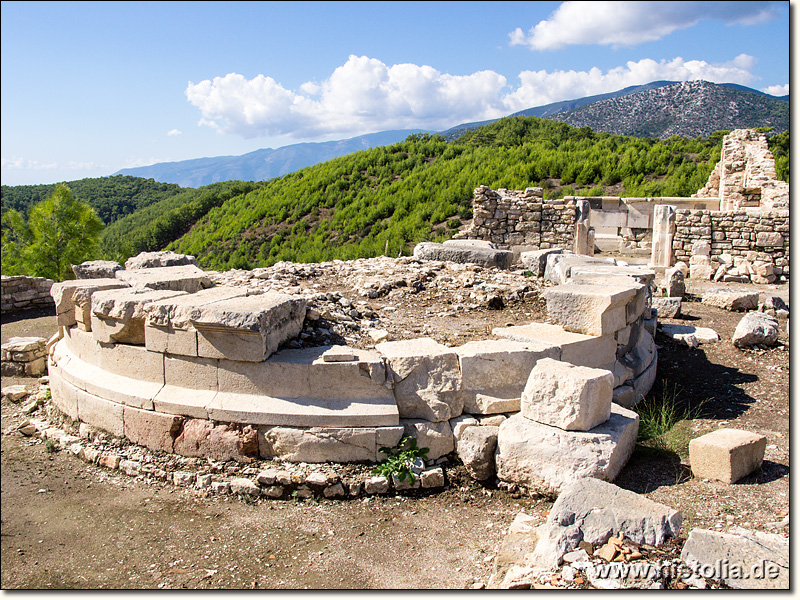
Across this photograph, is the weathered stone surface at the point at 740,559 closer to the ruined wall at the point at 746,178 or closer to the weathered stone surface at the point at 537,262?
the weathered stone surface at the point at 537,262

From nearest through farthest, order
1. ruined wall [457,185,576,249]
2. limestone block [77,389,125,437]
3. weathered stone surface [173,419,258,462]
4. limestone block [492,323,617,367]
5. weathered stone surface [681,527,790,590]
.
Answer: weathered stone surface [681,527,790,590]
weathered stone surface [173,419,258,462]
limestone block [77,389,125,437]
limestone block [492,323,617,367]
ruined wall [457,185,576,249]

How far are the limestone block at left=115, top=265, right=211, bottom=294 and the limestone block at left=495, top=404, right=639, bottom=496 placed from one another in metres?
3.72

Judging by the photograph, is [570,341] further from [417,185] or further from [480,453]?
[417,185]

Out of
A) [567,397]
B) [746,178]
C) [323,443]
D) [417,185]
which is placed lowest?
[323,443]

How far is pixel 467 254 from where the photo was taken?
927 cm

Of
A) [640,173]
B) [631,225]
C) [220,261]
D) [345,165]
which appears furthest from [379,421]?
[345,165]

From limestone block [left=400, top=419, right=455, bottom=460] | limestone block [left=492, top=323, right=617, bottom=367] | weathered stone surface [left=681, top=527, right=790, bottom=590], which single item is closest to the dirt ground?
limestone block [left=400, top=419, right=455, bottom=460]

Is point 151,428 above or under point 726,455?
above

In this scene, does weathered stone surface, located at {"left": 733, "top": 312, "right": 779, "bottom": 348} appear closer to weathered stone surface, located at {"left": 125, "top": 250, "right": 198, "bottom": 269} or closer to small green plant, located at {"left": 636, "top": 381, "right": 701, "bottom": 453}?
small green plant, located at {"left": 636, "top": 381, "right": 701, "bottom": 453}

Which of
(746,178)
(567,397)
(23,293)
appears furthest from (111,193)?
(567,397)

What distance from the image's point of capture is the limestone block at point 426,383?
4.61m

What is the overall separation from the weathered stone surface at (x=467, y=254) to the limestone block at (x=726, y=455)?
5120 millimetres

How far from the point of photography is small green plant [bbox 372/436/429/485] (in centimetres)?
436

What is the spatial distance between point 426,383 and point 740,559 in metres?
2.40
